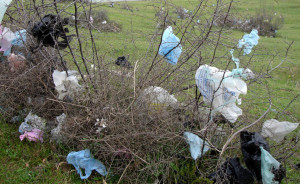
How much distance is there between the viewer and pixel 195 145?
8.02 ft

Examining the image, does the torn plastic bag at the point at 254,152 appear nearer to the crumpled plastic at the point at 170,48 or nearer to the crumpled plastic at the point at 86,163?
the crumpled plastic at the point at 170,48

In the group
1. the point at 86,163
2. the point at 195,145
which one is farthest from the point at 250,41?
the point at 86,163

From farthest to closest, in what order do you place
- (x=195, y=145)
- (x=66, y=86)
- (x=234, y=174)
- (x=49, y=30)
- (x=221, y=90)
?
(x=66, y=86), (x=49, y=30), (x=221, y=90), (x=195, y=145), (x=234, y=174)

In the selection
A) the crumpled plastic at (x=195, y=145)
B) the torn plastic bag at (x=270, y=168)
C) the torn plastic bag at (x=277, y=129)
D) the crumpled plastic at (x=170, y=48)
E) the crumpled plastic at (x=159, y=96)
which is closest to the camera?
the torn plastic bag at (x=270, y=168)

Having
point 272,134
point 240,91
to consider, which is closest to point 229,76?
point 240,91

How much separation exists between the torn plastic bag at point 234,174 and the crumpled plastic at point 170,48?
1197 mm

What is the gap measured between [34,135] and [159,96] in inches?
53.5

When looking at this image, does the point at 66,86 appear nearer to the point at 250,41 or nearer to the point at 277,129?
the point at 250,41

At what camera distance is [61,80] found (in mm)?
3027

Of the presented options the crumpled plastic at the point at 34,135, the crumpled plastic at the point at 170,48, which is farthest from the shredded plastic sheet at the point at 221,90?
the crumpled plastic at the point at 34,135

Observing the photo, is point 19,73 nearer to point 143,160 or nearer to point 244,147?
point 143,160

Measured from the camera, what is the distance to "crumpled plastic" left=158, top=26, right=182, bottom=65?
2.92 m

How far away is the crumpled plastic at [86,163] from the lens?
2.49m

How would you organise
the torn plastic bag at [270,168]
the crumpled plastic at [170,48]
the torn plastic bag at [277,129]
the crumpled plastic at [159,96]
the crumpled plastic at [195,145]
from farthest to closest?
the crumpled plastic at [170,48], the crumpled plastic at [159,96], the torn plastic bag at [277,129], the crumpled plastic at [195,145], the torn plastic bag at [270,168]
